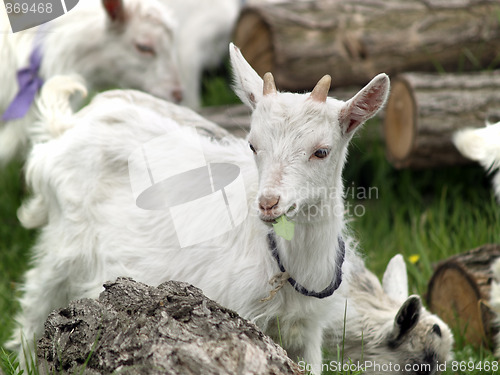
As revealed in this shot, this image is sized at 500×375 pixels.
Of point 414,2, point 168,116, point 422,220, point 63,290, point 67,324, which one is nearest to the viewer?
point 67,324

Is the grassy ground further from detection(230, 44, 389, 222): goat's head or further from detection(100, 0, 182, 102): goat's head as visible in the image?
detection(230, 44, 389, 222): goat's head

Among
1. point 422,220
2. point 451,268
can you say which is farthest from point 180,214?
point 422,220

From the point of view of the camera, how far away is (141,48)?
18.4ft

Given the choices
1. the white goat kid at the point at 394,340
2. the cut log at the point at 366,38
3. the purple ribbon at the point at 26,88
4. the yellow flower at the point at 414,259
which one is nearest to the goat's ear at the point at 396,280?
the white goat kid at the point at 394,340

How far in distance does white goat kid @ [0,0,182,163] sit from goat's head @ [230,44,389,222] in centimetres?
292

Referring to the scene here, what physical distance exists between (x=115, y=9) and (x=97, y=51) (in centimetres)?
37

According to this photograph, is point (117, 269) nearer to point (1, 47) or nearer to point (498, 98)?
point (1, 47)

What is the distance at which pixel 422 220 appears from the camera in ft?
17.3

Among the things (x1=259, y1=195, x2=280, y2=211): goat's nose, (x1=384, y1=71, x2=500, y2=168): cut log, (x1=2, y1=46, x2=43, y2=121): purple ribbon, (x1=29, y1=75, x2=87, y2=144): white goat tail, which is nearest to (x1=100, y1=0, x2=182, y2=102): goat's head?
(x1=2, y1=46, x2=43, y2=121): purple ribbon

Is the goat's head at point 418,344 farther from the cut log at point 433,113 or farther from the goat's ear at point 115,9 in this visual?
the goat's ear at point 115,9

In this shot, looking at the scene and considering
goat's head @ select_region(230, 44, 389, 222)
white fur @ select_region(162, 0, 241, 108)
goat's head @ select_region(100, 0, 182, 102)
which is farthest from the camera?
white fur @ select_region(162, 0, 241, 108)

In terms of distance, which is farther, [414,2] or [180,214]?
[414,2]

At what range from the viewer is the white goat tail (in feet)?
13.0

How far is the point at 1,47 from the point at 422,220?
342 centimetres
